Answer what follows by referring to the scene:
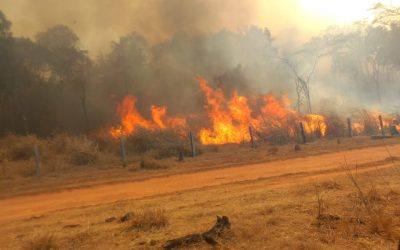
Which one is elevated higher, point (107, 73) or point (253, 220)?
point (107, 73)

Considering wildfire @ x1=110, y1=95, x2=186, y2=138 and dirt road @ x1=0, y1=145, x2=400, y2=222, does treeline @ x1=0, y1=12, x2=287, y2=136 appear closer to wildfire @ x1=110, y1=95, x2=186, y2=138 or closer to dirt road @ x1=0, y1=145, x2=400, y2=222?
wildfire @ x1=110, y1=95, x2=186, y2=138

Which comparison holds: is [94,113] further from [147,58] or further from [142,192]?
[142,192]

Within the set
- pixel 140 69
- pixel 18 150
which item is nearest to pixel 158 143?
pixel 18 150

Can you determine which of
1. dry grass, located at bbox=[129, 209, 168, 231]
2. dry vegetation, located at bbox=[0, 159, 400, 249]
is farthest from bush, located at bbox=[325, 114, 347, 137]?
dry grass, located at bbox=[129, 209, 168, 231]

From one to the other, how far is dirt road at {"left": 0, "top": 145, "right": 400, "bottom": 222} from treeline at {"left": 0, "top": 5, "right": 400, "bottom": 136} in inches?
762

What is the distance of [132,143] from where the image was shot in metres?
26.3

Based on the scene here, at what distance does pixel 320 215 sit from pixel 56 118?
101ft

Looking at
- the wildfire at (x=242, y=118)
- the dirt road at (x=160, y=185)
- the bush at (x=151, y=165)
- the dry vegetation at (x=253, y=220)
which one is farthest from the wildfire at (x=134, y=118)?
the dry vegetation at (x=253, y=220)

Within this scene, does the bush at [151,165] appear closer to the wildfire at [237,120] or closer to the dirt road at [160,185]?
the dirt road at [160,185]

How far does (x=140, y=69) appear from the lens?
1554 inches

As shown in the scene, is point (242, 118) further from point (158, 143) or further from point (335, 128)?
point (158, 143)

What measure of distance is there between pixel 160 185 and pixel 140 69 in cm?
2680

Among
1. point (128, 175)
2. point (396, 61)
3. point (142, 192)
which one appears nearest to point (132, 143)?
point (128, 175)

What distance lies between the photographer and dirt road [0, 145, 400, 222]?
468 inches
